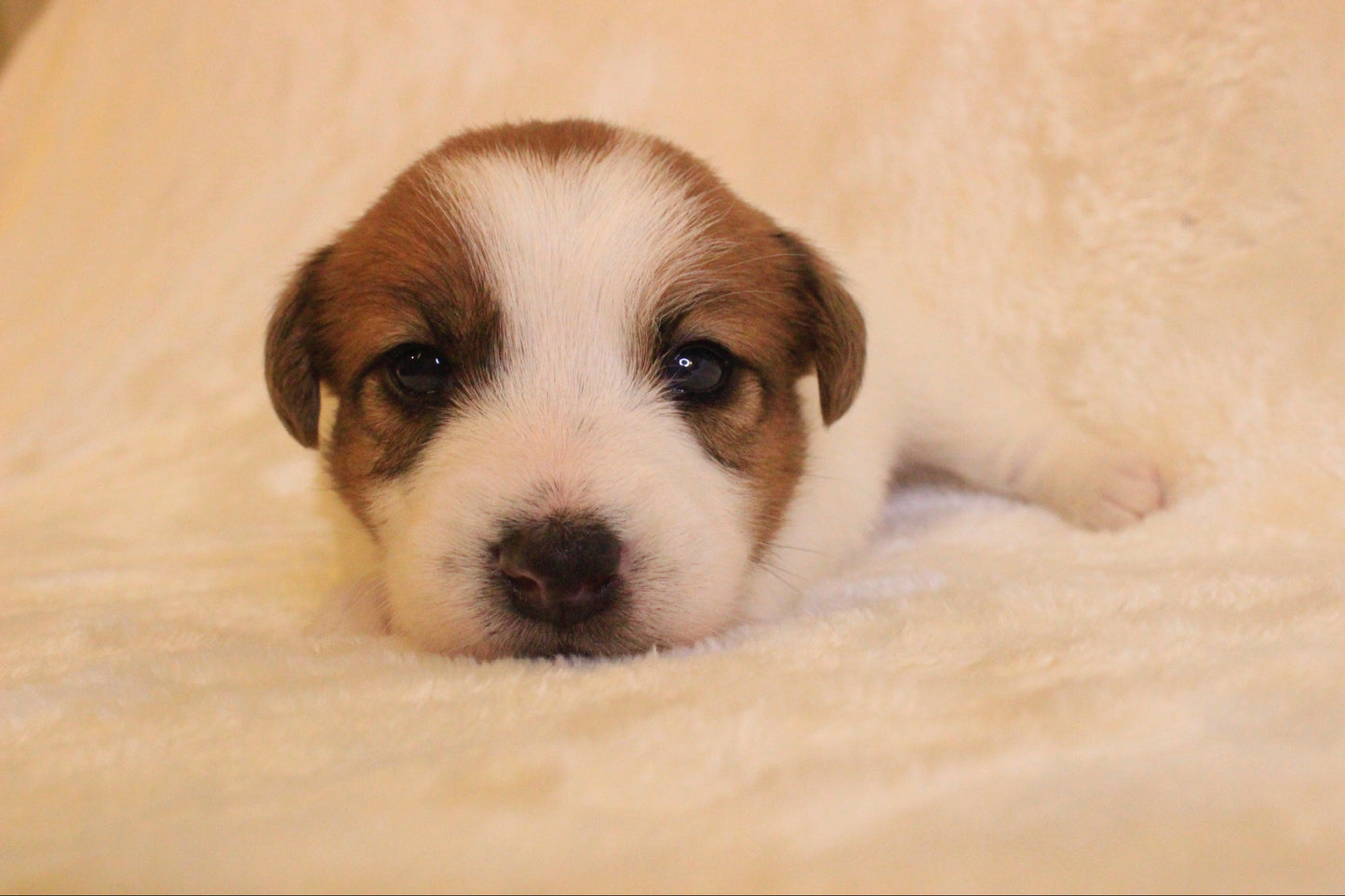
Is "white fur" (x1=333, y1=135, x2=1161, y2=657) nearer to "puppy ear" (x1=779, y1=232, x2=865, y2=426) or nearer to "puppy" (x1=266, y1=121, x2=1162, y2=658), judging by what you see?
"puppy" (x1=266, y1=121, x2=1162, y2=658)

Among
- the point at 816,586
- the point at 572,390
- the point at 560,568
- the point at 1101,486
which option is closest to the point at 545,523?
the point at 560,568

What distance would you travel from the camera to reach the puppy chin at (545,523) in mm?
1480

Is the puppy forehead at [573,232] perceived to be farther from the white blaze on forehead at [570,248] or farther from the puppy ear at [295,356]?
the puppy ear at [295,356]

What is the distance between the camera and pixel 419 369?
5.83ft

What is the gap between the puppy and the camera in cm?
150

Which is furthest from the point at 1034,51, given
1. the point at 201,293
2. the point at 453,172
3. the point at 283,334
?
the point at 201,293

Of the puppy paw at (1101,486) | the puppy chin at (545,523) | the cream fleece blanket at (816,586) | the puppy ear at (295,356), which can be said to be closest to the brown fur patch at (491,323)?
the puppy ear at (295,356)

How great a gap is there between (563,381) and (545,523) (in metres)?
0.33

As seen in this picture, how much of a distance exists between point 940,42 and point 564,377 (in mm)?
2256

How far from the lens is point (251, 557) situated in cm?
248

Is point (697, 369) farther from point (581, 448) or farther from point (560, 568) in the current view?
point (560, 568)

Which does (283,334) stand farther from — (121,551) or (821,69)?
(821,69)

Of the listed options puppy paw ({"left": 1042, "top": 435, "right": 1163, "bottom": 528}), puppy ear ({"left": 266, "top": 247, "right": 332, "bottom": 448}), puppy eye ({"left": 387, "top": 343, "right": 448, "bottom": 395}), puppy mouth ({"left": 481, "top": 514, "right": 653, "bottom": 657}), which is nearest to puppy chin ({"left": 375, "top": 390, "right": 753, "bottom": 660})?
puppy mouth ({"left": 481, "top": 514, "right": 653, "bottom": 657})

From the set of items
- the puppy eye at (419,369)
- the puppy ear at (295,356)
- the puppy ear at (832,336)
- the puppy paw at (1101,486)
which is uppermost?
the puppy ear at (832,336)
